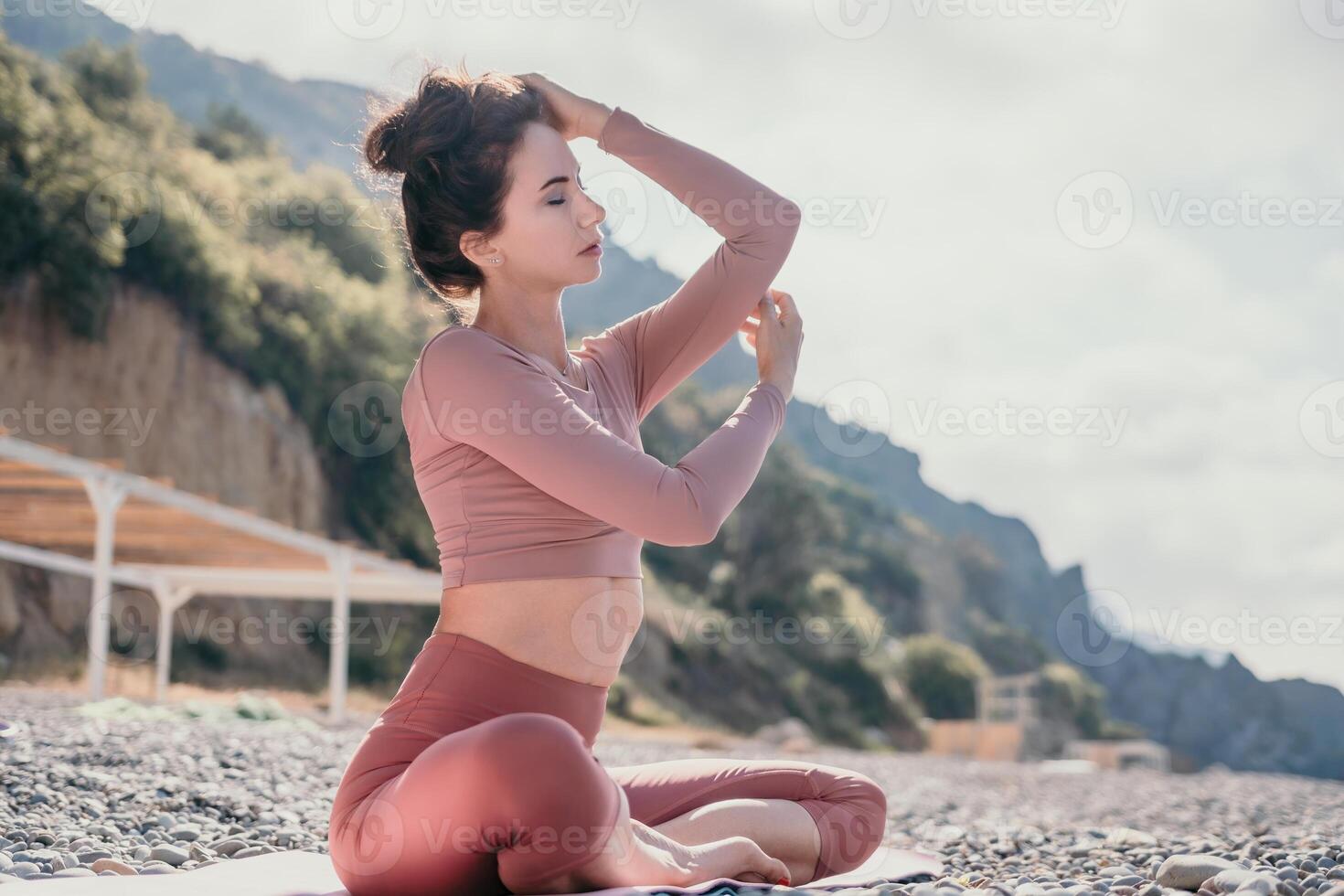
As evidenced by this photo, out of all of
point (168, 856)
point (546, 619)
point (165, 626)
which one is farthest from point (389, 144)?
point (165, 626)

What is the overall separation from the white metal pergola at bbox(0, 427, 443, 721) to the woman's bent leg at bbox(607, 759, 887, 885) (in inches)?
328

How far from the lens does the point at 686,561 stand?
41688mm

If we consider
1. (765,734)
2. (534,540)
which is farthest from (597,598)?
(765,734)

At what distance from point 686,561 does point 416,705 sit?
130 ft

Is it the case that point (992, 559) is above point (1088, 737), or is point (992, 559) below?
above

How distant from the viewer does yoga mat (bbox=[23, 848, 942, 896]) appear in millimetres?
2213

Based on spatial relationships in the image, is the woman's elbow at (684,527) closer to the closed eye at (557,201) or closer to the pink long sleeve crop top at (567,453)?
the pink long sleeve crop top at (567,453)

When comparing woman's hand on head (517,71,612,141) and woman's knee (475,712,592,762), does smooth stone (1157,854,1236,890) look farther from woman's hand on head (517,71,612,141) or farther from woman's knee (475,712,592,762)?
woman's hand on head (517,71,612,141)

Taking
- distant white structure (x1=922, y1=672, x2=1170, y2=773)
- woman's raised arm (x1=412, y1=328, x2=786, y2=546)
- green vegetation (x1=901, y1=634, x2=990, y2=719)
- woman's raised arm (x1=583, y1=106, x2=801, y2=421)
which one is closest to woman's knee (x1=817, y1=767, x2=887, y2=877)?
woman's raised arm (x1=412, y1=328, x2=786, y2=546)

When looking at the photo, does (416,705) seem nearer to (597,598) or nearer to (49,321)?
(597,598)

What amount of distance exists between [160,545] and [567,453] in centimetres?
1288

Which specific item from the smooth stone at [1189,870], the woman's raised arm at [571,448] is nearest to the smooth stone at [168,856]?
the woman's raised arm at [571,448]

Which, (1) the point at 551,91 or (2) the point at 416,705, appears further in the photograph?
(1) the point at 551,91

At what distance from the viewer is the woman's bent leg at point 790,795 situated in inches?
99.0
